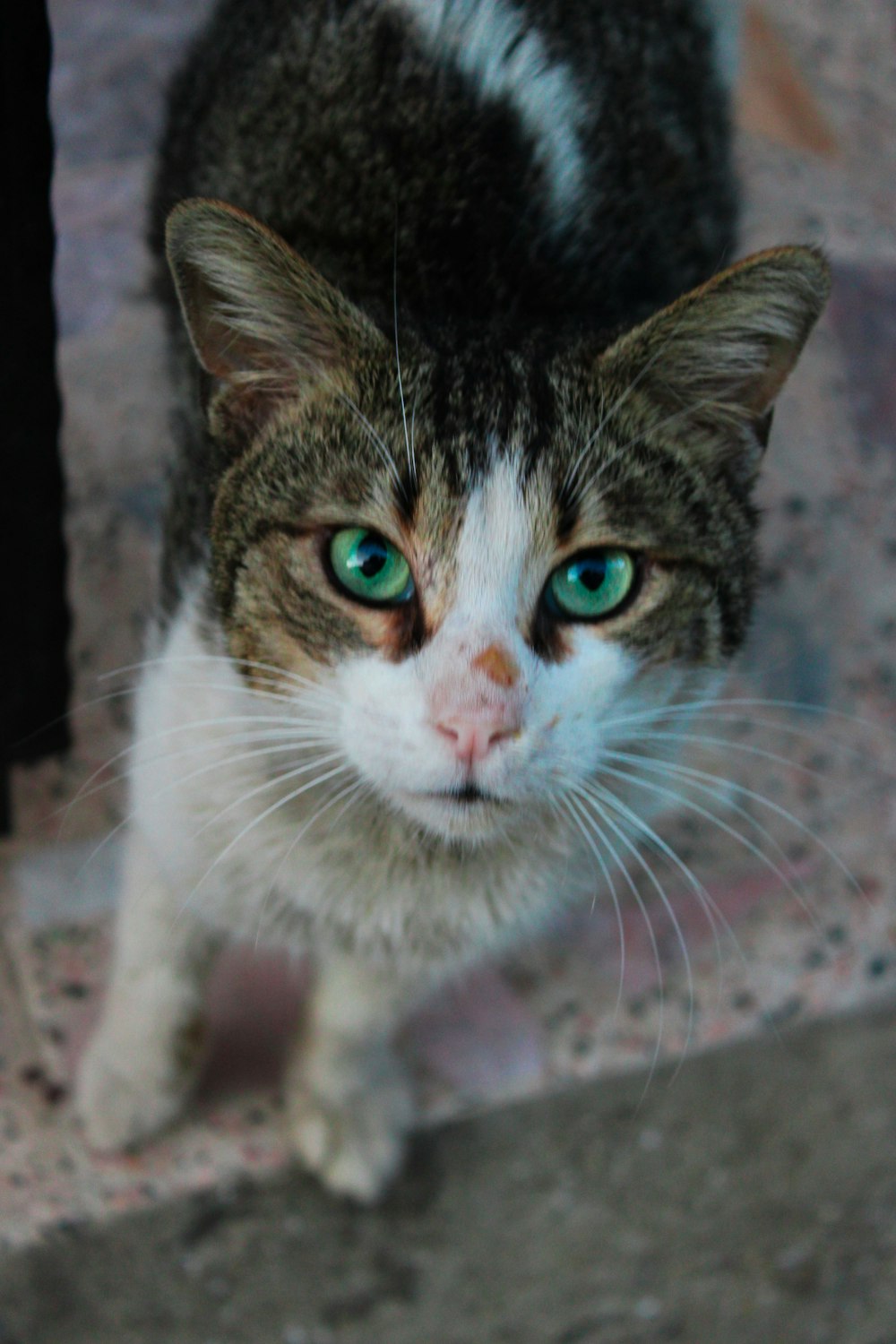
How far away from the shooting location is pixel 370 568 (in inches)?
45.4

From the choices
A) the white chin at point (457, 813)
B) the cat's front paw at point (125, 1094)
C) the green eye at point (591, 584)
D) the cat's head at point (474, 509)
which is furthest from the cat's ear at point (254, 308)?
the cat's front paw at point (125, 1094)

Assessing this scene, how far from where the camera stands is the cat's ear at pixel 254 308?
1096 millimetres

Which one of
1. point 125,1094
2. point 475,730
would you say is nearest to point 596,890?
point 475,730

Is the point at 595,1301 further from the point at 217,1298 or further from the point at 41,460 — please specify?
the point at 41,460

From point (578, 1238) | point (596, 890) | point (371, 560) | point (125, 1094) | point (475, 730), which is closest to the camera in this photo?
point (475, 730)

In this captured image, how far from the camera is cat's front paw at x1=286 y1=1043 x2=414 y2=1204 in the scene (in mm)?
1636

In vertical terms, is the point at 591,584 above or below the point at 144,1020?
above

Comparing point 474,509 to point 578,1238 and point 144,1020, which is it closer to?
point 144,1020

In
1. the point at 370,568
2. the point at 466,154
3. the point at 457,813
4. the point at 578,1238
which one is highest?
the point at 466,154

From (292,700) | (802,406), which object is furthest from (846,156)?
(292,700)

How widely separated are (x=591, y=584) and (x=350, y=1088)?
0.77 metres

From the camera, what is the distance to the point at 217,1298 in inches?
62.9

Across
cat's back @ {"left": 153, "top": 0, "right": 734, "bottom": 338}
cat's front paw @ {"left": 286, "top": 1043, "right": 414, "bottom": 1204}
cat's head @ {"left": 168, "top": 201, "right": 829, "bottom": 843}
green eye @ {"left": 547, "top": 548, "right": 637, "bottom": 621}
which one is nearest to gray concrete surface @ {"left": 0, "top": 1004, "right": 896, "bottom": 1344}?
cat's front paw @ {"left": 286, "top": 1043, "right": 414, "bottom": 1204}

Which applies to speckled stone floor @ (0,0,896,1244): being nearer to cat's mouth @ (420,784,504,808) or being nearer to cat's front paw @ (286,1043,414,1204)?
cat's front paw @ (286,1043,414,1204)
